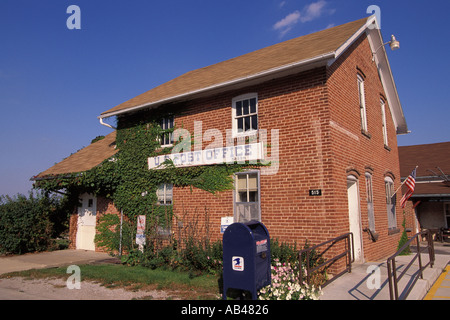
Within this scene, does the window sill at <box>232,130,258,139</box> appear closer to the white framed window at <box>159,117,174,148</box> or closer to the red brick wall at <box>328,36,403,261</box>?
the red brick wall at <box>328,36,403,261</box>

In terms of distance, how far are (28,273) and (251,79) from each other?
8461 millimetres

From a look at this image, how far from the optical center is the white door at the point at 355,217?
9812 mm

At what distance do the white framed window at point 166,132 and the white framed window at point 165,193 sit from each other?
1457 millimetres

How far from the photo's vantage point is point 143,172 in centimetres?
1209

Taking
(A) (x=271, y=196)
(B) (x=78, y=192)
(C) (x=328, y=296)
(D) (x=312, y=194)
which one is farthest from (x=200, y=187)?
(B) (x=78, y=192)

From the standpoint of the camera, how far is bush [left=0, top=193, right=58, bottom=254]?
13.1m

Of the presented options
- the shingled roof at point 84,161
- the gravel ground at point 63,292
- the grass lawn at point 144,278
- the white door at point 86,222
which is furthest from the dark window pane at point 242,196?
the white door at point 86,222

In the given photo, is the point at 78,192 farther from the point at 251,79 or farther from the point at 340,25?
the point at 340,25

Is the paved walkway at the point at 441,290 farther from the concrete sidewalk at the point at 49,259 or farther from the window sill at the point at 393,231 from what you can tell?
the concrete sidewalk at the point at 49,259

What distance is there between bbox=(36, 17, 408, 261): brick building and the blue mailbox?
301cm

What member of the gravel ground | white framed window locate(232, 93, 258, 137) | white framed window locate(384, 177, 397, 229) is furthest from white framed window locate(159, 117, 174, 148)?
white framed window locate(384, 177, 397, 229)

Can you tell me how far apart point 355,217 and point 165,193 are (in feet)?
20.7

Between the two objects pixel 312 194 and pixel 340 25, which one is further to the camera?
pixel 340 25
